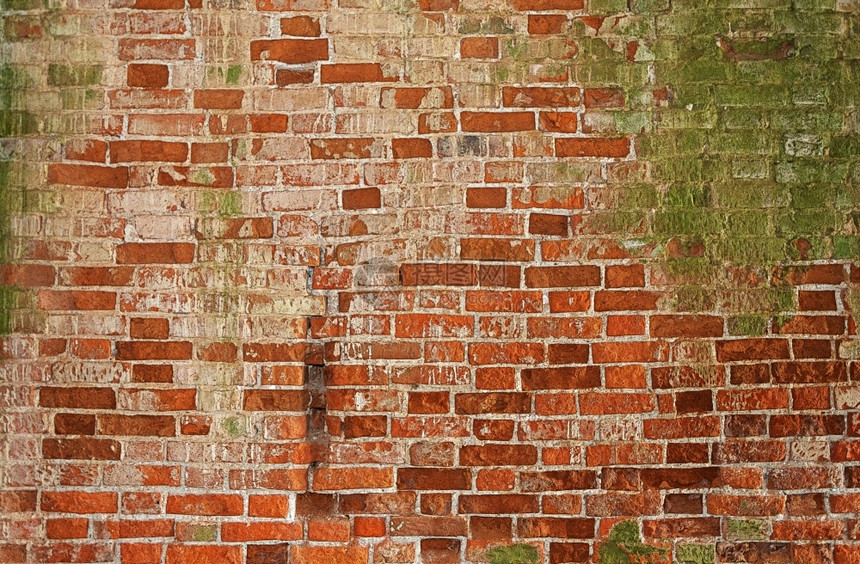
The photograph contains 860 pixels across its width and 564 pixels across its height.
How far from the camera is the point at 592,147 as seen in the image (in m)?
1.91

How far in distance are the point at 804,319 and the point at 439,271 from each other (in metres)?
1.06

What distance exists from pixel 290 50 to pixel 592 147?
0.92m

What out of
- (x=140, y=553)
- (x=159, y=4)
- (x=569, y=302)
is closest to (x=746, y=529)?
(x=569, y=302)

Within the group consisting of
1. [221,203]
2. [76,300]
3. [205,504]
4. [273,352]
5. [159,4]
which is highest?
[159,4]

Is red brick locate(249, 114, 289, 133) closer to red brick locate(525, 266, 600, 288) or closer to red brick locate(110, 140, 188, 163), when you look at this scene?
red brick locate(110, 140, 188, 163)

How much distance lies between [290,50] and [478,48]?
0.55 m

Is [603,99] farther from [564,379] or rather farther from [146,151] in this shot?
[146,151]

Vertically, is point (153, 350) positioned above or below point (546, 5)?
below

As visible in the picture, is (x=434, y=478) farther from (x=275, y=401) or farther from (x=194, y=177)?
(x=194, y=177)

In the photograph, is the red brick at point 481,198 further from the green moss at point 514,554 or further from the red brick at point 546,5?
the green moss at point 514,554

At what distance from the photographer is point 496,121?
1910 millimetres

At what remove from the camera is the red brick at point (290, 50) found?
75.3 inches

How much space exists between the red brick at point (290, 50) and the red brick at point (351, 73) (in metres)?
0.04

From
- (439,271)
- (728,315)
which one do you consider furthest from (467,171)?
(728,315)
